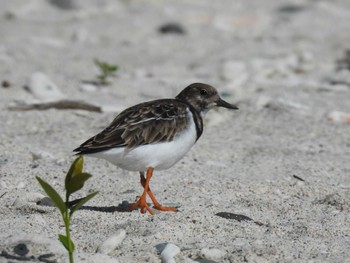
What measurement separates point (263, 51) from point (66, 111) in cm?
411

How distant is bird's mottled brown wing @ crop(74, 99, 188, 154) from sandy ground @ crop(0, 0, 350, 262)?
0.44 meters

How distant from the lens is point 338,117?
7293mm

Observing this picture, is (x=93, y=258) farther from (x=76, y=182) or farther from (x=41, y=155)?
(x=41, y=155)

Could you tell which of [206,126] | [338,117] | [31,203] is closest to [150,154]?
[31,203]

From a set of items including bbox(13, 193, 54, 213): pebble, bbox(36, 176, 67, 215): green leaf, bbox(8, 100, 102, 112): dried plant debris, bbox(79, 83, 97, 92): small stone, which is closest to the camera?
bbox(36, 176, 67, 215): green leaf

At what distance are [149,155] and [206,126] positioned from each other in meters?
2.22

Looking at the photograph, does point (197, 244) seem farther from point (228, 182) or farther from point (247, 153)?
point (247, 153)

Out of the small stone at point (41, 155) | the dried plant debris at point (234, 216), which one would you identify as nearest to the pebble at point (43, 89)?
the small stone at point (41, 155)

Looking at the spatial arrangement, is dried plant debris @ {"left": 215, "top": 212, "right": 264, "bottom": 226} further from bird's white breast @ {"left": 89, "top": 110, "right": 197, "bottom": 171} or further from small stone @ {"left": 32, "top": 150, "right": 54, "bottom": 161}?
small stone @ {"left": 32, "top": 150, "right": 54, "bottom": 161}

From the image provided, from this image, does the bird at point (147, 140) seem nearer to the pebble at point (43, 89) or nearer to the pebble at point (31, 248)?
the pebble at point (31, 248)

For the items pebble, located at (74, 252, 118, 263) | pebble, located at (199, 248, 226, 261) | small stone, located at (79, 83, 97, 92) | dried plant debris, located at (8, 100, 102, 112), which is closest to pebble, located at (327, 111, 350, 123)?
dried plant debris, located at (8, 100, 102, 112)

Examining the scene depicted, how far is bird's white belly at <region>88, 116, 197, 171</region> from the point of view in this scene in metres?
4.75

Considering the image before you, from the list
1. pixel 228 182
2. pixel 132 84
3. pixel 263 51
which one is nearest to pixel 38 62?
pixel 132 84

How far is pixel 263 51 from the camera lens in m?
10.4
